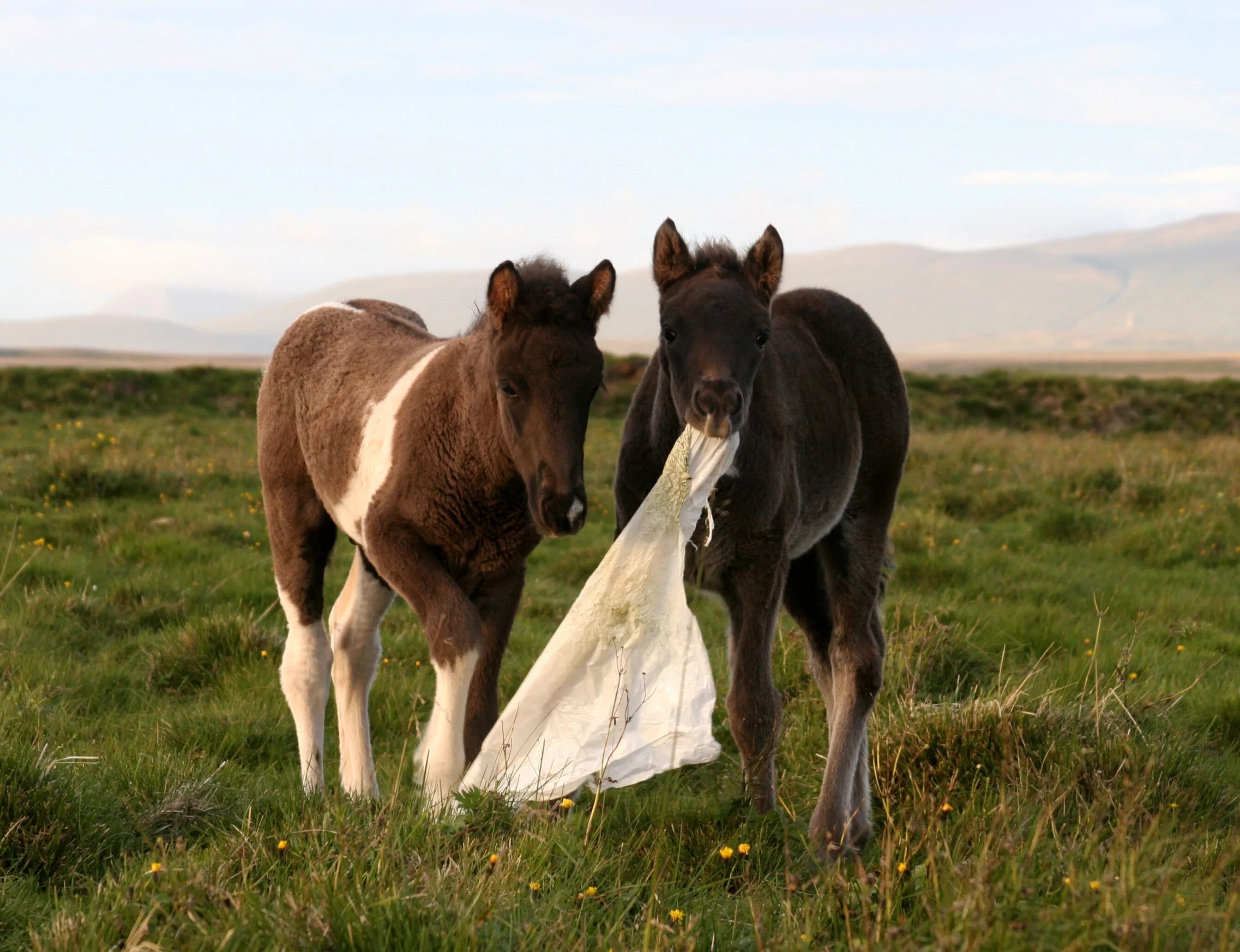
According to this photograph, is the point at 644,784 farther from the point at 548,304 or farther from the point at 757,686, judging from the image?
the point at 548,304

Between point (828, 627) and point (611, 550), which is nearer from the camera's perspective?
point (611, 550)

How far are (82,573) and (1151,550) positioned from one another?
8.49 m

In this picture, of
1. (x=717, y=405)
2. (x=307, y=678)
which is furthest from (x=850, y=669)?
(x=307, y=678)

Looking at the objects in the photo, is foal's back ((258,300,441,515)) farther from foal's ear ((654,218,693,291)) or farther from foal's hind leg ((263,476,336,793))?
foal's ear ((654,218,693,291))

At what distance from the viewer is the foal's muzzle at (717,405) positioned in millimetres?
3904

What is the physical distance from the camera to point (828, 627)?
5492mm

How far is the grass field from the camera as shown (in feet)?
9.11

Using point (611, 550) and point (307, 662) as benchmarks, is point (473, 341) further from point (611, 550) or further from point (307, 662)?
point (307, 662)

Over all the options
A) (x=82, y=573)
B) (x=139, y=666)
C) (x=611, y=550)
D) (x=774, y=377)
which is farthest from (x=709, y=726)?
(x=82, y=573)

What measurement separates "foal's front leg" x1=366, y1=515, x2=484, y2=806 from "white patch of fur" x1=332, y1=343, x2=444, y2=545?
0.92 ft

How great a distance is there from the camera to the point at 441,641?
4262 mm

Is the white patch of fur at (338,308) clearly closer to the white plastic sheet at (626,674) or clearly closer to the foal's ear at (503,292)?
the foal's ear at (503,292)

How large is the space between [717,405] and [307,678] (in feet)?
8.38

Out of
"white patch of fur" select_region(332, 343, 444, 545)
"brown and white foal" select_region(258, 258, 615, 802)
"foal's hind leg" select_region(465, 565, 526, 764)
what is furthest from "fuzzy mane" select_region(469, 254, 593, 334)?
"foal's hind leg" select_region(465, 565, 526, 764)
